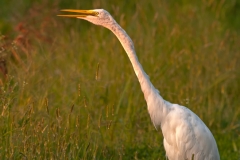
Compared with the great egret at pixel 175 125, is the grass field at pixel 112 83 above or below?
below

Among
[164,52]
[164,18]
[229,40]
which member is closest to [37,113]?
[164,52]

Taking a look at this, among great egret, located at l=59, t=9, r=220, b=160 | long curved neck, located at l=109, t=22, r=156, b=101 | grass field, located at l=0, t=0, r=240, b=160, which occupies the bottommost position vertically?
grass field, located at l=0, t=0, r=240, b=160

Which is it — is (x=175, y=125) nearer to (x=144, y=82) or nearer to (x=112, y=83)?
(x=144, y=82)

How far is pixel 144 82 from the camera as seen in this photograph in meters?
4.34

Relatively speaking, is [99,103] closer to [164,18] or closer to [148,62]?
[148,62]

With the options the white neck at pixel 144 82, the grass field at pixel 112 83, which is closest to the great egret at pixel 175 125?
the white neck at pixel 144 82

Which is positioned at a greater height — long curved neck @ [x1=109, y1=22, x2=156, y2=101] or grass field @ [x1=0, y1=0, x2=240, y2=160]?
long curved neck @ [x1=109, y1=22, x2=156, y2=101]

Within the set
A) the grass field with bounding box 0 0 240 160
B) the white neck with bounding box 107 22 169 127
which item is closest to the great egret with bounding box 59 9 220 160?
the white neck with bounding box 107 22 169 127

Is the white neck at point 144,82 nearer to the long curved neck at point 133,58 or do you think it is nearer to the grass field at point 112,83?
the long curved neck at point 133,58

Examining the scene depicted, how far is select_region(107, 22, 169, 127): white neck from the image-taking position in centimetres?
432

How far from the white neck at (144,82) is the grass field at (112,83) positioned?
30 centimetres

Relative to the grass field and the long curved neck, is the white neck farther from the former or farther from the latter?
the grass field

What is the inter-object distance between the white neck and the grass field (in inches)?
11.8

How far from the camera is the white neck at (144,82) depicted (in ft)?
14.2
